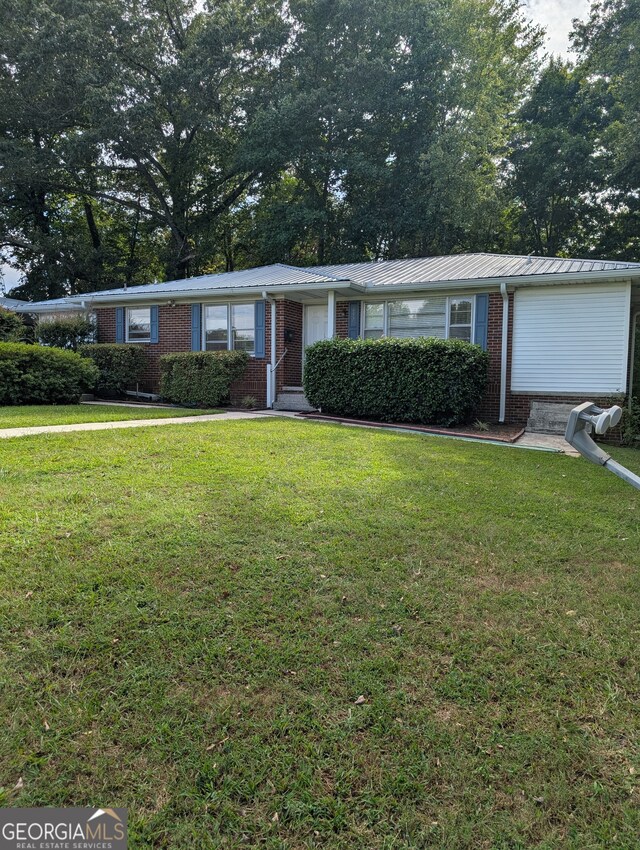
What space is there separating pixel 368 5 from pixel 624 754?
2396 cm

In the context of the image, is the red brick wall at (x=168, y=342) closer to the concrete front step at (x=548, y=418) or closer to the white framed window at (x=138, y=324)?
the white framed window at (x=138, y=324)

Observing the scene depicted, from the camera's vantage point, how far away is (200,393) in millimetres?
12445

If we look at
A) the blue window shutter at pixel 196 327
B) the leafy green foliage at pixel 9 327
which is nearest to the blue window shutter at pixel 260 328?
the blue window shutter at pixel 196 327

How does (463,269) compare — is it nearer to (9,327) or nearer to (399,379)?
(399,379)

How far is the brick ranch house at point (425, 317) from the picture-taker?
10.0m

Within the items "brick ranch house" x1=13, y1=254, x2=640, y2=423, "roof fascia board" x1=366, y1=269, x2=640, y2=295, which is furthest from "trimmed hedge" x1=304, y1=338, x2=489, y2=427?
"roof fascia board" x1=366, y1=269, x2=640, y2=295

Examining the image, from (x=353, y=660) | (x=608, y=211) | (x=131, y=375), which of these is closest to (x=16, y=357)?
(x=131, y=375)

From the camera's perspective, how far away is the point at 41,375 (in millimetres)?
10711

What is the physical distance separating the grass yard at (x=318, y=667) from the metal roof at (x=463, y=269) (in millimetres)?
7443

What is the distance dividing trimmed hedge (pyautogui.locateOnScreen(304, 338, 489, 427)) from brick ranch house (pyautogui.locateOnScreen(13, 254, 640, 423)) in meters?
1.48

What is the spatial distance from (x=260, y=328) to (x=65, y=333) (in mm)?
5963

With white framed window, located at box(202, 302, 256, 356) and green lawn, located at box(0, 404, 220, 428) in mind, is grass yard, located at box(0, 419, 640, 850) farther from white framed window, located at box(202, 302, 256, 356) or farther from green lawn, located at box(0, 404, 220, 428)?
white framed window, located at box(202, 302, 256, 356)

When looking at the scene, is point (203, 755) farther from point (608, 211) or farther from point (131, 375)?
point (608, 211)

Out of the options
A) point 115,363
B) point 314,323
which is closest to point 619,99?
point 314,323
